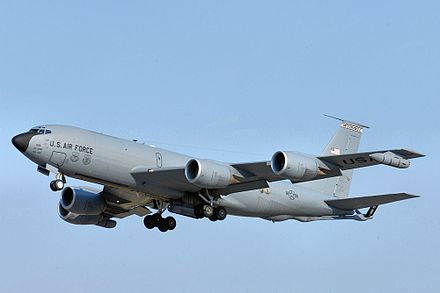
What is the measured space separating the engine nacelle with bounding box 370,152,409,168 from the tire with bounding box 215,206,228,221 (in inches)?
358

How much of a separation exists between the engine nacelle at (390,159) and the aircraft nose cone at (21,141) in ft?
52.5

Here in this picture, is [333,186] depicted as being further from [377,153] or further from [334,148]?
[377,153]

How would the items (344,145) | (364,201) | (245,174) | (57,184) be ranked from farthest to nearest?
(344,145), (364,201), (245,174), (57,184)

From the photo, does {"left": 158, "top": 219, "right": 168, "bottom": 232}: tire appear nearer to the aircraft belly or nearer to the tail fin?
the aircraft belly

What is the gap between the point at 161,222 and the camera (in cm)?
4262

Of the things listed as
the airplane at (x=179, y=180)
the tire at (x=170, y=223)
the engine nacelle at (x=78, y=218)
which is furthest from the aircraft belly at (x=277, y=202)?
the engine nacelle at (x=78, y=218)

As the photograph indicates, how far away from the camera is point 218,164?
37.9m

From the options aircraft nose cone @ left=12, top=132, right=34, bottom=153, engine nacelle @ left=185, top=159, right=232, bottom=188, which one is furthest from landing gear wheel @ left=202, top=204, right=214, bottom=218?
aircraft nose cone @ left=12, top=132, right=34, bottom=153

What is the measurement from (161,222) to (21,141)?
982cm

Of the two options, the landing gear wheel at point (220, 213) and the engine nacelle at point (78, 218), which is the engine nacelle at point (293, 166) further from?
the engine nacelle at point (78, 218)

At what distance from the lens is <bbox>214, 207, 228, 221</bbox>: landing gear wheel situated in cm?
4031

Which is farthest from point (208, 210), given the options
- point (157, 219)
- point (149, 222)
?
point (149, 222)

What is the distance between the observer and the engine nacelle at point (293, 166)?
3597 centimetres

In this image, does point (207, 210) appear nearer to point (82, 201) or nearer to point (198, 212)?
point (198, 212)
